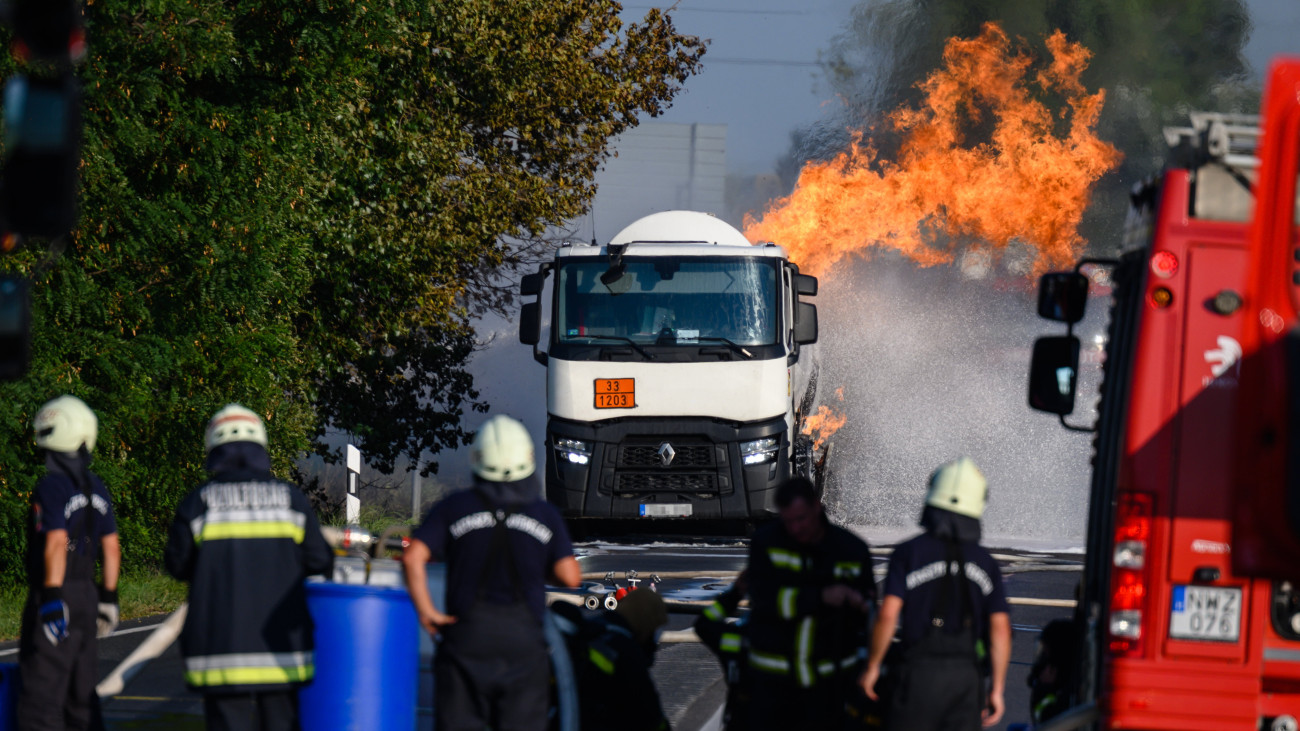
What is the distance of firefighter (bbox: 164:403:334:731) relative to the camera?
5.59m

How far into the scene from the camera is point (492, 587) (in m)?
5.42

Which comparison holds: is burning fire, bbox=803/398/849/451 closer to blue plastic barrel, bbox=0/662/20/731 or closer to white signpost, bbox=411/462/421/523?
white signpost, bbox=411/462/421/523

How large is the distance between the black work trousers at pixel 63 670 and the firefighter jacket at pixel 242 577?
833 millimetres

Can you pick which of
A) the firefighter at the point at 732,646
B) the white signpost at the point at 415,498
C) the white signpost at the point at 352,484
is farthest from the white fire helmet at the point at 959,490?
the white signpost at the point at 415,498

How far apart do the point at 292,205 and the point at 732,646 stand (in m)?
11.9

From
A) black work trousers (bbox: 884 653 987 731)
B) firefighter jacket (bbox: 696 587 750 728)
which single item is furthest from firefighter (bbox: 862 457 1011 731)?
firefighter jacket (bbox: 696 587 750 728)

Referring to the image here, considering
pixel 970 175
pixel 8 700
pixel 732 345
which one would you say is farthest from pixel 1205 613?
pixel 970 175

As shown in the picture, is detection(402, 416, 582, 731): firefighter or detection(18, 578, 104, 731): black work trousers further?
detection(18, 578, 104, 731): black work trousers

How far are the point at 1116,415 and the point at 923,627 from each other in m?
1.30

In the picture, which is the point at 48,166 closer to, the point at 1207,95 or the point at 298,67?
the point at 298,67

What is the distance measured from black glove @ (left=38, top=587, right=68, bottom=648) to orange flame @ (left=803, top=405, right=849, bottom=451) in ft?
44.0

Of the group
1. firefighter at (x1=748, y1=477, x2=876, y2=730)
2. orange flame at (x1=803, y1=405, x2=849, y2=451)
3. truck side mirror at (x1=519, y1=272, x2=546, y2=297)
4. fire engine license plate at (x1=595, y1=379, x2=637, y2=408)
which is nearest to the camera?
firefighter at (x1=748, y1=477, x2=876, y2=730)

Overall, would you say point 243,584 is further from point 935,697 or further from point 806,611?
point 935,697

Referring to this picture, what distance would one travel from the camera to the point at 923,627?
540cm
